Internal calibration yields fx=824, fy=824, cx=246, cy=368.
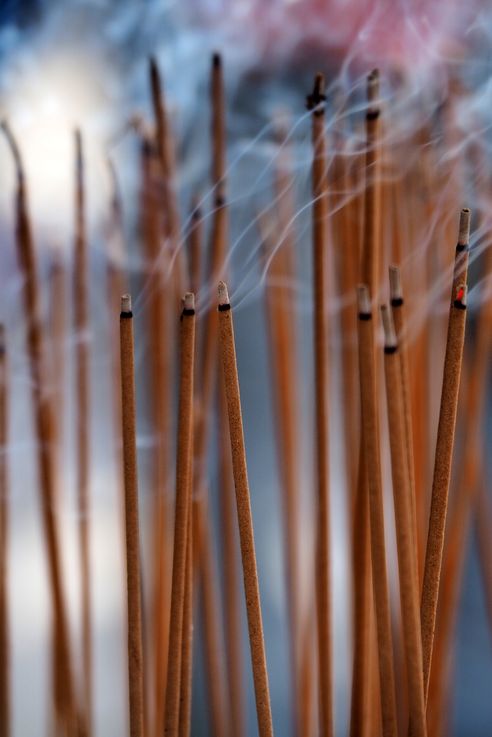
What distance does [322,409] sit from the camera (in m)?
0.35

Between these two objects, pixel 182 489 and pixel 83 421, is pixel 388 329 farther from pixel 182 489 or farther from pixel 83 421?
pixel 83 421

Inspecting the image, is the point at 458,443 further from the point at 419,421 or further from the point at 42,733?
the point at 42,733

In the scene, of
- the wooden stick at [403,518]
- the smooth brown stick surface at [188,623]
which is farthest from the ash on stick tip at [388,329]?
the smooth brown stick surface at [188,623]

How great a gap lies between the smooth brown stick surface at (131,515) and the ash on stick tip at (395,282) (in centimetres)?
8

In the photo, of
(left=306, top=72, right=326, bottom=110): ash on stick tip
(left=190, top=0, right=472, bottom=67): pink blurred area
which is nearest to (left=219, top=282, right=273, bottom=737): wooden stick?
(left=306, top=72, right=326, bottom=110): ash on stick tip

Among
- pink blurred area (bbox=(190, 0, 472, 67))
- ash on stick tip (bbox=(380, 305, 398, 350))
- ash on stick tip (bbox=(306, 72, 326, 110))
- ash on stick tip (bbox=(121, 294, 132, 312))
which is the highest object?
pink blurred area (bbox=(190, 0, 472, 67))

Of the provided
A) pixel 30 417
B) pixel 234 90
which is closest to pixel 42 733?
pixel 30 417

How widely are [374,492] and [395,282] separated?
7 centimetres

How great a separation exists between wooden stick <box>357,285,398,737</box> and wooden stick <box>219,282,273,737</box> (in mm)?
39

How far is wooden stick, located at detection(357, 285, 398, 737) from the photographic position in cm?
26

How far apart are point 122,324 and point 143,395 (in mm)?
294

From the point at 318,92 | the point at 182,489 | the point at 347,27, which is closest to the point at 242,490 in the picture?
the point at 182,489

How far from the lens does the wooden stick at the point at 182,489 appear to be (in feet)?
0.87

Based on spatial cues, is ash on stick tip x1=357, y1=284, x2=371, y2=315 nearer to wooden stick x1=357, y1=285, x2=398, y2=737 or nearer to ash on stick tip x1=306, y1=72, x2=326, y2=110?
wooden stick x1=357, y1=285, x2=398, y2=737
